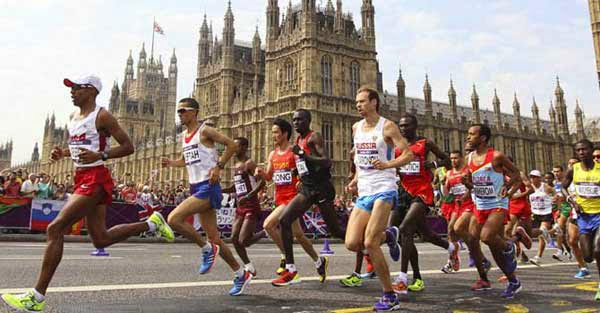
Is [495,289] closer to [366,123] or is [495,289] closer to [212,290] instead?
[366,123]

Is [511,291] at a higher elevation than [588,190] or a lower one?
lower

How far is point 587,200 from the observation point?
6512 mm

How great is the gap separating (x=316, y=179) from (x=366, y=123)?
1332mm

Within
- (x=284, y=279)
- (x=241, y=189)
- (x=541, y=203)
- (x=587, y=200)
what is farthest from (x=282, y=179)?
(x=541, y=203)

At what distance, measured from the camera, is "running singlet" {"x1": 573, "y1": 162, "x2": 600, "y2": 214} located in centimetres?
646

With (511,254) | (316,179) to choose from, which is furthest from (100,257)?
(511,254)

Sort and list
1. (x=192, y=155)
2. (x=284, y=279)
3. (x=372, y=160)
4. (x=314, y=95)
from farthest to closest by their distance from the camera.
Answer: (x=314, y=95) → (x=284, y=279) → (x=192, y=155) → (x=372, y=160)

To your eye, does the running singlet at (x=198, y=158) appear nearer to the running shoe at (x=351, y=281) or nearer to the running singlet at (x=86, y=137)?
the running singlet at (x=86, y=137)

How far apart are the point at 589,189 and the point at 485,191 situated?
1.60m

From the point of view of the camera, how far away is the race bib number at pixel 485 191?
6125 millimetres

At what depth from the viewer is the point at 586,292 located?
6.15 meters

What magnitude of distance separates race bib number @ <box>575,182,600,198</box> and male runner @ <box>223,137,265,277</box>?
4.25 metres

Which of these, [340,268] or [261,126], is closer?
[340,268]

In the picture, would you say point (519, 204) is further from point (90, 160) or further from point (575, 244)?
point (90, 160)
